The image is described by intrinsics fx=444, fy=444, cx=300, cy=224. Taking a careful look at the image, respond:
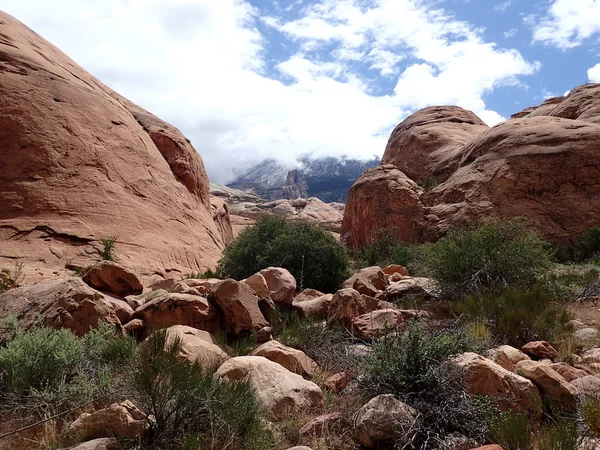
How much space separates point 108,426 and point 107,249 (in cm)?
901

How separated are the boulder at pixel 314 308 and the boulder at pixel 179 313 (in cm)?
142

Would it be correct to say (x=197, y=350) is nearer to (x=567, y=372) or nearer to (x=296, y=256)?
(x=567, y=372)

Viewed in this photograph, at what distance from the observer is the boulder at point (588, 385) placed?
3619mm

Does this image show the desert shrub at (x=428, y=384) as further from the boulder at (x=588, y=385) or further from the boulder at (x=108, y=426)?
the boulder at (x=108, y=426)

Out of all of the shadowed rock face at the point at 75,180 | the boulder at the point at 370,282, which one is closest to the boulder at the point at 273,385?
the boulder at the point at 370,282

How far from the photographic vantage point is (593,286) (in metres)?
8.88

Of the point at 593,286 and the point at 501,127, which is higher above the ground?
the point at 501,127

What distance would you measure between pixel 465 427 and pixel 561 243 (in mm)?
15632

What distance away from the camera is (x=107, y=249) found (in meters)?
11.3

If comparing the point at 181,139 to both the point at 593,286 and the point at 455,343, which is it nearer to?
the point at 593,286

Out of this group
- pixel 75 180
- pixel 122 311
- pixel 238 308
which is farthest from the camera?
pixel 75 180

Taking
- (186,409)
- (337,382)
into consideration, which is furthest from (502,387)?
(186,409)

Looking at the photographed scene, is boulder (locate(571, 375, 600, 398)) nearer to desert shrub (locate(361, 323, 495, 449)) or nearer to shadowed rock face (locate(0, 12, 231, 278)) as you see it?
desert shrub (locate(361, 323, 495, 449))

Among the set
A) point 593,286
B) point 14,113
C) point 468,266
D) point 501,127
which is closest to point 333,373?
point 468,266
